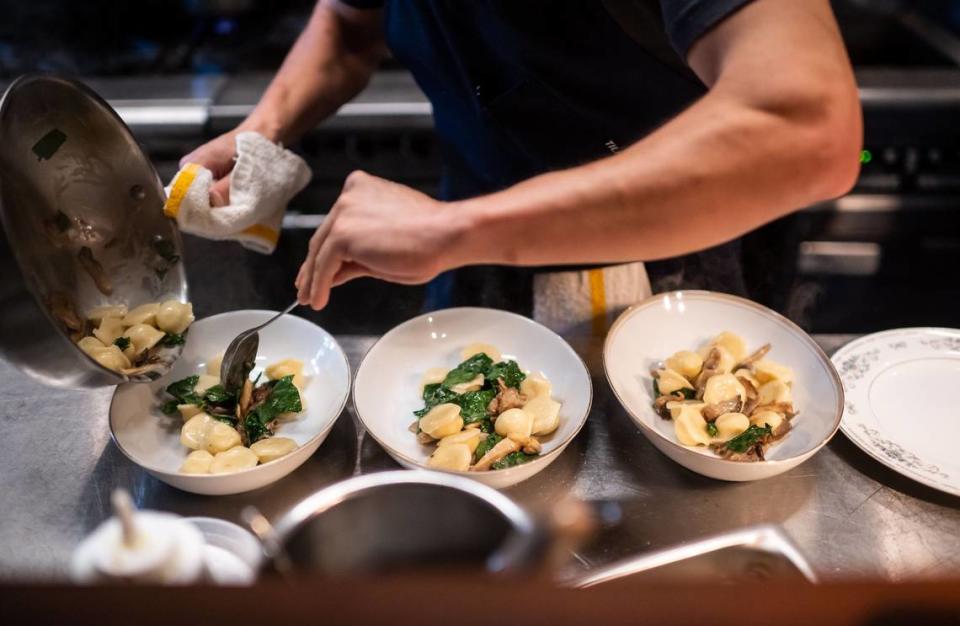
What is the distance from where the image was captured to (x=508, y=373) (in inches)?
47.9

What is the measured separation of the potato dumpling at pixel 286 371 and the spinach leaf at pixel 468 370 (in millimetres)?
239

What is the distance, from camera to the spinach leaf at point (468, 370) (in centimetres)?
121

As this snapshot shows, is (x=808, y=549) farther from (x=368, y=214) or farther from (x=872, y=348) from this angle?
(x=368, y=214)

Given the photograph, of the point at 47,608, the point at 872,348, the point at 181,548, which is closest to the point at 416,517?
the point at 181,548

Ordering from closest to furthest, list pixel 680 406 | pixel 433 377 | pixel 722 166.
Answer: pixel 722 166
pixel 680 406
pixel 433 377

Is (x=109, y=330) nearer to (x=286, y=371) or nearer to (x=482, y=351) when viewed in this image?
(x=286, y=371)

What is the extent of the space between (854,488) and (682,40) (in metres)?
0.68

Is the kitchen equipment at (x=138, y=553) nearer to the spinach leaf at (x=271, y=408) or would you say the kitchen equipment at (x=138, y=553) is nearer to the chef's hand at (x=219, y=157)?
the spinach leaf at (x=271, y=408)

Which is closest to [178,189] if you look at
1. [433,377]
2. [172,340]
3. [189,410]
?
[172,340]

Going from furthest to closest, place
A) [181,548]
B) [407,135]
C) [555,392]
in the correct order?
[407,135]
[555,392]
[181,548]

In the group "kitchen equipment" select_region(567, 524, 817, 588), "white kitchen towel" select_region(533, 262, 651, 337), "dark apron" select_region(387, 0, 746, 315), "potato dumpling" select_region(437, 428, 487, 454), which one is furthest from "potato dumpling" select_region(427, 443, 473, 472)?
"dark apron" select_region(387, 0, 746, 315)

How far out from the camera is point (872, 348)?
128 cm

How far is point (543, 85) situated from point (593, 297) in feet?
1.31

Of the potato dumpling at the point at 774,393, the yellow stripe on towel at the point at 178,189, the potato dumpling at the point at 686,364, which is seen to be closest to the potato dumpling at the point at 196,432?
the yellow stripe on towel at the point at 178,189
